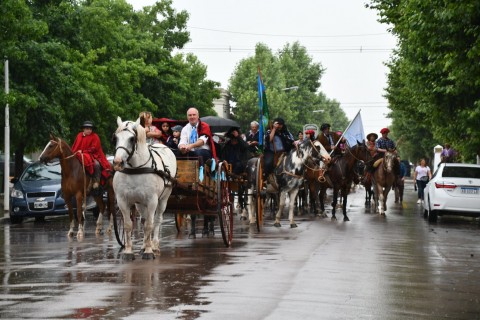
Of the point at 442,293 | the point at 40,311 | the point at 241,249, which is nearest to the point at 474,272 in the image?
the point at 442,293

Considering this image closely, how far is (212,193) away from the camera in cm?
1756

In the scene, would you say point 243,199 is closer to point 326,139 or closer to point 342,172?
point 342,172

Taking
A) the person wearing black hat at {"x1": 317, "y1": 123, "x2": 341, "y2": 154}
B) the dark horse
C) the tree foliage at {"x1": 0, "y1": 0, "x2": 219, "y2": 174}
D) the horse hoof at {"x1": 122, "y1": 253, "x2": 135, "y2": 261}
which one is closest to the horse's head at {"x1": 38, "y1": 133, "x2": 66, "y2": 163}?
the horse hoof at {"x1": 122, "y1": 253, "x2": 135, "y2": 261}

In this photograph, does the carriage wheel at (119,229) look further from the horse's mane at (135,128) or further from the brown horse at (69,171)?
the horse's mane at (135,128)

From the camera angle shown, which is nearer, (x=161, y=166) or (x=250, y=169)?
(x=161, y=166)

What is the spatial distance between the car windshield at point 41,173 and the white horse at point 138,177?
13.6 metres

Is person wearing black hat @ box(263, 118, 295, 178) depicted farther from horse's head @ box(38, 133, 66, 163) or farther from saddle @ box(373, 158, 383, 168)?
saddle @ box(373, 158, 383, 168)

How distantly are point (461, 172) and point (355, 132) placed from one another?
5.49 metres

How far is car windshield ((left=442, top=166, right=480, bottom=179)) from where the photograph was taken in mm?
27453

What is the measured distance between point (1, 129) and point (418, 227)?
15770 mm

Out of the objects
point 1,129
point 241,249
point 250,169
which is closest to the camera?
point 241,249

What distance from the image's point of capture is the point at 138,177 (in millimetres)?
15109

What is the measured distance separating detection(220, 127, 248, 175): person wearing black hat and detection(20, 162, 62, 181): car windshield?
8722 millimetres

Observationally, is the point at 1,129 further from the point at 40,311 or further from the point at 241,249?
the point at 40,311
